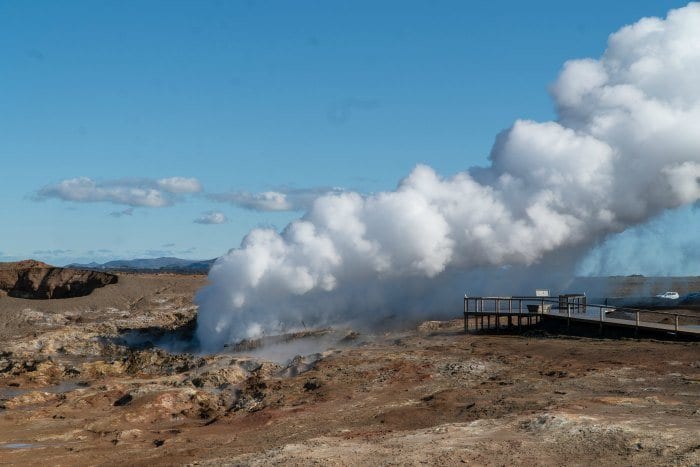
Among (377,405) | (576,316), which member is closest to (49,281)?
(576,316)

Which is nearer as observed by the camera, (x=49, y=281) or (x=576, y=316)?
(x=576, y=316)

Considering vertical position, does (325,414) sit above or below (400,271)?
below

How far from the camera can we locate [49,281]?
7162cm

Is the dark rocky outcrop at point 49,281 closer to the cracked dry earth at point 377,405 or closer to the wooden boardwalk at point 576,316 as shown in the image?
the cracked dry earth at point 377,405

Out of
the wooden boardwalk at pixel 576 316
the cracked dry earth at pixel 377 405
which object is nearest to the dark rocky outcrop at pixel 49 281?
the cracked dry earth at pixel 377 405

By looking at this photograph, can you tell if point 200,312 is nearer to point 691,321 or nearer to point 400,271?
point 400,271

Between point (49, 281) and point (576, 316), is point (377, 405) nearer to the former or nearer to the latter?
point (576, 316)

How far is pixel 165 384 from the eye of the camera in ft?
91.9

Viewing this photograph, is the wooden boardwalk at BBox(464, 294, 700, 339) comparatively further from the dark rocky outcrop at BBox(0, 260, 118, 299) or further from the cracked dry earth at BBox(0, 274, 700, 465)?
the dark rocky outcrop at BBox(0, 260, 118, 299)

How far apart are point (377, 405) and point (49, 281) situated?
2249 inches

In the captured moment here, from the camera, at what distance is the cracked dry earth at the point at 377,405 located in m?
16.3

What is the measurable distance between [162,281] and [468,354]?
4327 cm

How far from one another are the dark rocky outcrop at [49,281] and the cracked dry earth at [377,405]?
31.7 metres

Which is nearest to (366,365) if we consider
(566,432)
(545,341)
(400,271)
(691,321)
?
(545,341)
